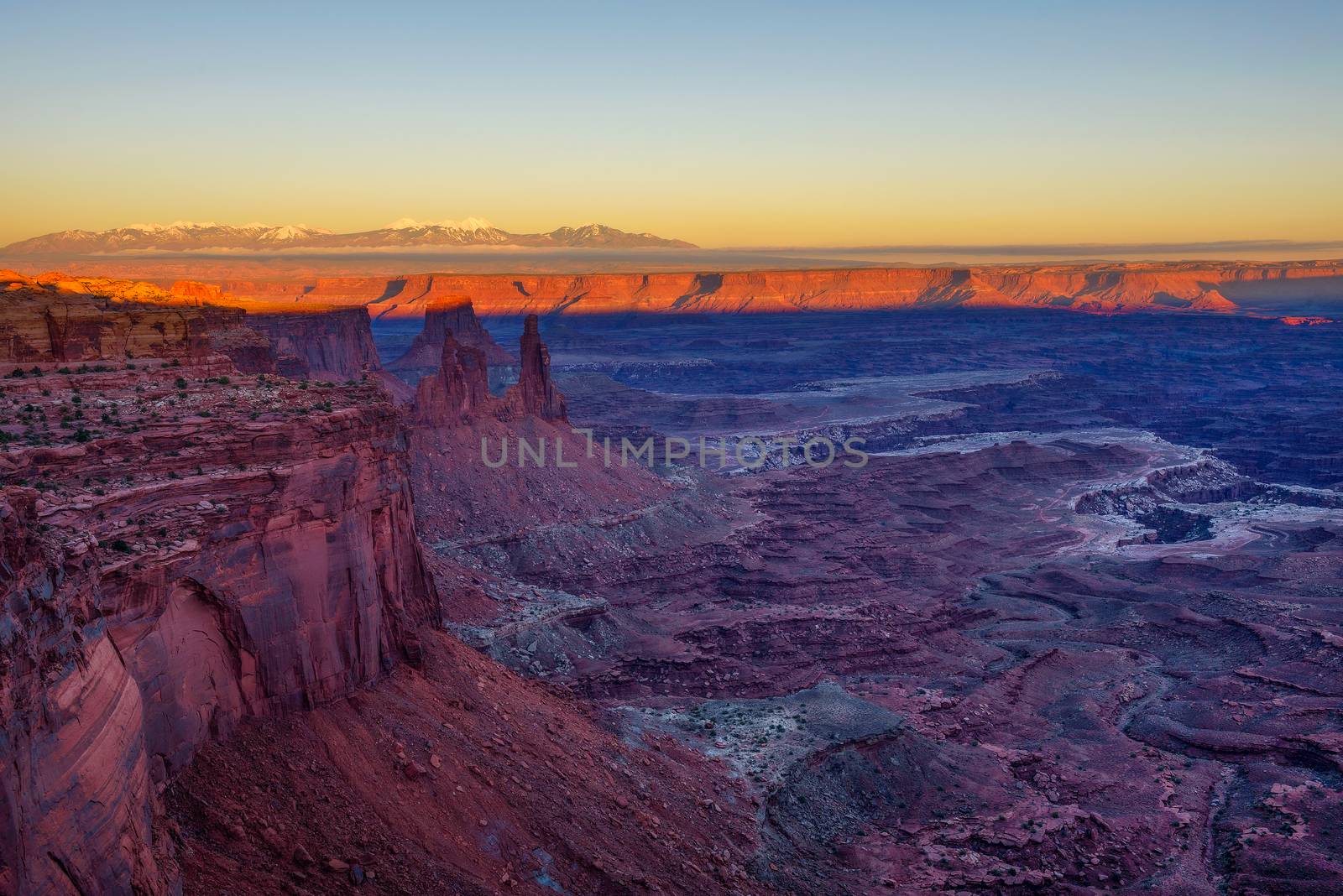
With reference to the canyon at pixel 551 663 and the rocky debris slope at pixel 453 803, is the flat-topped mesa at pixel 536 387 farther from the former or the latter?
the rocky debris slope at pixel 453 803

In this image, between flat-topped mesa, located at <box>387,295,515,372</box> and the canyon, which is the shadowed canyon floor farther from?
flat-topped mesa, located at <box>387,295,515,372</box>

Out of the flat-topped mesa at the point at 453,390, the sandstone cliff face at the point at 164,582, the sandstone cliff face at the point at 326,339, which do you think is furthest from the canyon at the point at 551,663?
the sandstone cliff face at the point at 326,339

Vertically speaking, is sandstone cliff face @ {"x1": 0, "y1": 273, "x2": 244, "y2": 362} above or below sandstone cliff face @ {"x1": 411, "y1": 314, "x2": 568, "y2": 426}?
above

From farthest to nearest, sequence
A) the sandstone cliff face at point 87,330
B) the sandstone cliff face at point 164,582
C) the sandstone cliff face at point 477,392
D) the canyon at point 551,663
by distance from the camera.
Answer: the sandstone cliff face at point 477,392, the sandstone cliff face at point 87,330, the canyon at point 551,663, the sandstone cliff face at point 164,582

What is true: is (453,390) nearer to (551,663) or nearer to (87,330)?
(551,663)

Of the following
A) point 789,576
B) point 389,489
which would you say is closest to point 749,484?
point 789,576

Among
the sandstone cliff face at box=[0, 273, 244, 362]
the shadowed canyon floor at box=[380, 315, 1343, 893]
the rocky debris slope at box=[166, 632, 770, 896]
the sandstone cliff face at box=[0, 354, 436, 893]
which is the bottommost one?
the shadowed canyon floor at box=[380, 315, 1343, 893]

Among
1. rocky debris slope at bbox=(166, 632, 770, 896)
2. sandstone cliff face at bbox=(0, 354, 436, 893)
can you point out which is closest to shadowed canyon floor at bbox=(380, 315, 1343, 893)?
rocky debris slope at bbox=(166, 632, 770, 896)
